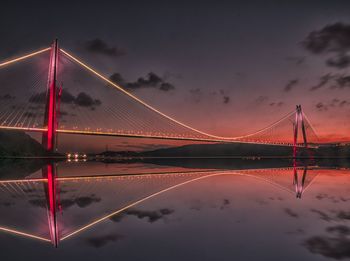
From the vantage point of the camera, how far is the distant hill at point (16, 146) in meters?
51.8

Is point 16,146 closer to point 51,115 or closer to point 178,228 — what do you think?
point 51,115

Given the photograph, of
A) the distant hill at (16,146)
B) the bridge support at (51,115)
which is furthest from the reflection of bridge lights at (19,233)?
the distant hill at (16,146)

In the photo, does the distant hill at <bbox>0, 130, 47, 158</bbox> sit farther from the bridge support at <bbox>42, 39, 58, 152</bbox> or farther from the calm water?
the calm water

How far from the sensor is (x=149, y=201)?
7578mm

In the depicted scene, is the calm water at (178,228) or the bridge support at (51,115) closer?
the calm water at (178,228)

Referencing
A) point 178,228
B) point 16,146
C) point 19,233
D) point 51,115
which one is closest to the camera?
point 19,233

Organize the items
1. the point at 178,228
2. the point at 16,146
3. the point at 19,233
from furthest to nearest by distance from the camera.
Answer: the point at 16,146 → the point at 178,228 → the point at 19,233

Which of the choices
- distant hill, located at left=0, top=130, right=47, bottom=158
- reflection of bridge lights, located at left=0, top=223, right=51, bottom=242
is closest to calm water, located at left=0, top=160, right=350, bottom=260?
reflection of bridge lights, located at left=0, top=223, right=51, bottom=242

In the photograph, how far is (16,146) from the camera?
5962 centimetres

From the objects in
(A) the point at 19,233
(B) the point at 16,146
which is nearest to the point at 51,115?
(A) the point at 19,233

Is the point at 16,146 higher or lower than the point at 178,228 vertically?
higher

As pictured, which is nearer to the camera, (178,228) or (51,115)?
(178,228)

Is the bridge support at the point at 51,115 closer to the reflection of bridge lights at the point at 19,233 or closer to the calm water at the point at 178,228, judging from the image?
the calm water at the point at 178,228

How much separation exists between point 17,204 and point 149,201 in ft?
9.02
